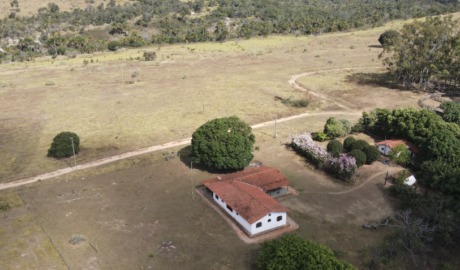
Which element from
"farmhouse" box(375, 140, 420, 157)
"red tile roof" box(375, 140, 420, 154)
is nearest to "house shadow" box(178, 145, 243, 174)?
"farmhouse" box(375, 140, 420, 157)

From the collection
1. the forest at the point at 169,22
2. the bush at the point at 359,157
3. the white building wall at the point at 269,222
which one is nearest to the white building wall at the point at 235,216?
the white building wall at the point at 269,222

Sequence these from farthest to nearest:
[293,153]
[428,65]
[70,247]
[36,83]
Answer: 1. [36,83]
2. [428,65]
3. [293,153]
4. [70,247]

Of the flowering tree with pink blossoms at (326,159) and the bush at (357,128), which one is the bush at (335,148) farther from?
the bush at (357,128)

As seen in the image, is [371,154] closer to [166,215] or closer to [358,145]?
[358,145]

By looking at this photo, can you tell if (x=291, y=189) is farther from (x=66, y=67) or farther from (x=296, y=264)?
(x=66, y=67)

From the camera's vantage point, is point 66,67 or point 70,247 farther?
point 66,67

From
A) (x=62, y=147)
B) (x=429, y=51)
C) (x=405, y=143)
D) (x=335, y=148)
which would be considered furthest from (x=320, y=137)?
(x=429, y=51)

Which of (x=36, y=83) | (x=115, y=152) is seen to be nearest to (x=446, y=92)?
(x=115, y=152)
